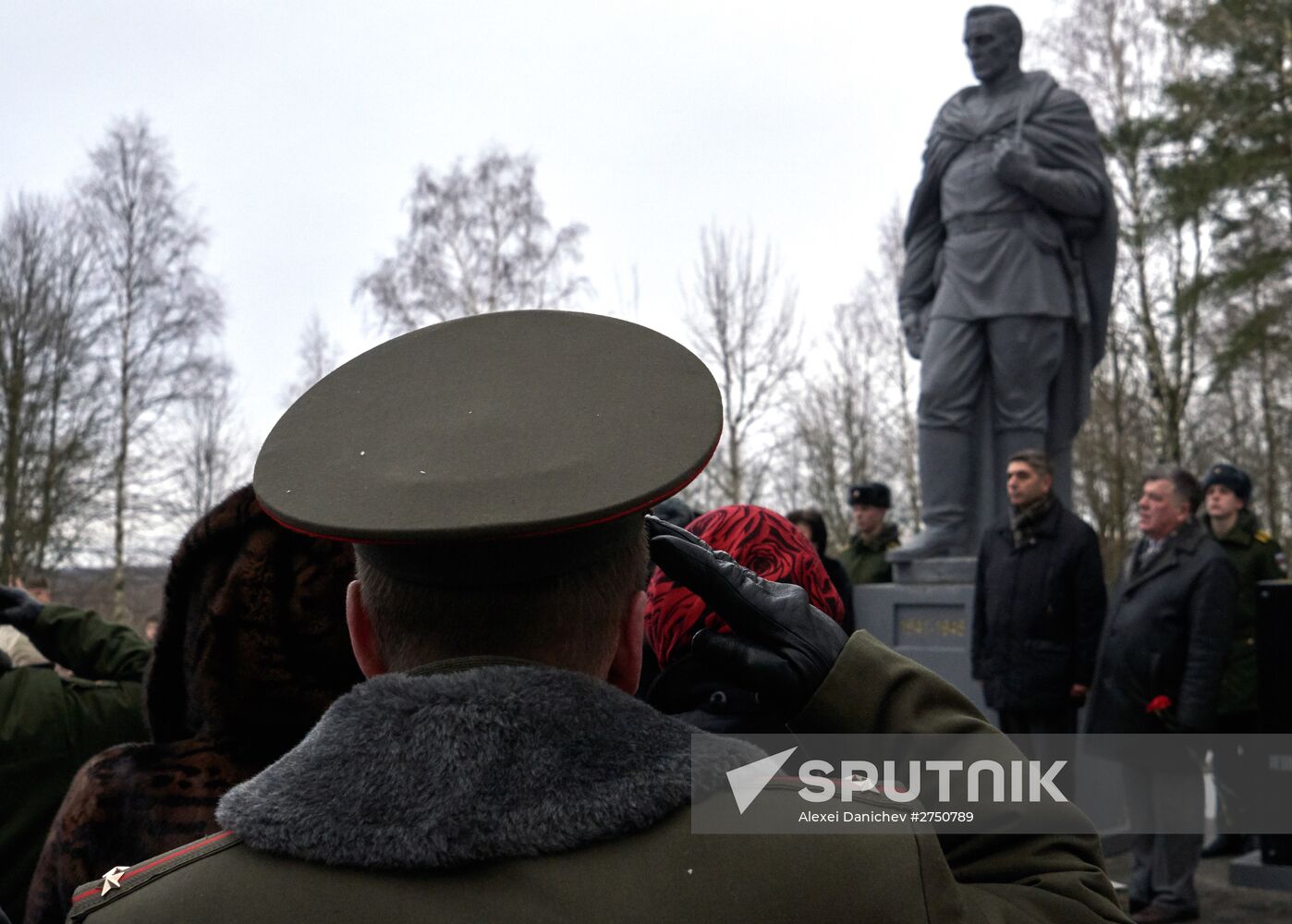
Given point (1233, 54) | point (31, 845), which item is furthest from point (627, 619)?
point (1233, 54)

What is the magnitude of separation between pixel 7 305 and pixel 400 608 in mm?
28268

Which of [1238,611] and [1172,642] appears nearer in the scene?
[1172,642]

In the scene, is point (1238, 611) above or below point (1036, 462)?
below

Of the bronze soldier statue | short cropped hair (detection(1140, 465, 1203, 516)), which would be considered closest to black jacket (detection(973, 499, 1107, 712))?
short cropped hair (detection(1140, 465, 1203, 516))

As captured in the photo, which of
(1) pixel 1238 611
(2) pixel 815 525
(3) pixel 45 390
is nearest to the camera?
(1) pixel 1238 611

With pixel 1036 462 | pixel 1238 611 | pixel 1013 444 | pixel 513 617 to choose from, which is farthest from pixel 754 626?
pixel 1013 444

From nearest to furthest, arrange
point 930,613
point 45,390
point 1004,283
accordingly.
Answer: point 930,613, point 1004,283, point 45,390

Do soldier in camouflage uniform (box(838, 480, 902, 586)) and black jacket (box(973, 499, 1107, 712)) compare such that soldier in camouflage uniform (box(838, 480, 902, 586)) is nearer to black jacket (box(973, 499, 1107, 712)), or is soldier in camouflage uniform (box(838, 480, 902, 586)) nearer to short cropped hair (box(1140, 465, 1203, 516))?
black jacket (box(973, 499, 1107, 712))

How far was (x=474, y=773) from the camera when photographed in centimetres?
101

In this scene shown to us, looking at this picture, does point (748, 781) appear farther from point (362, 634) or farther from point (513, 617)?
point (362, 634)

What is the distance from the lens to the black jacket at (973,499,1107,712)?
19.4 ft

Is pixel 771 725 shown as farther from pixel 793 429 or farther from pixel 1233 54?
pixel 793 429

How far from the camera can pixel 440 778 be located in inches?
39.6

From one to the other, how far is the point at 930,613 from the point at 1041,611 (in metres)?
1.81
